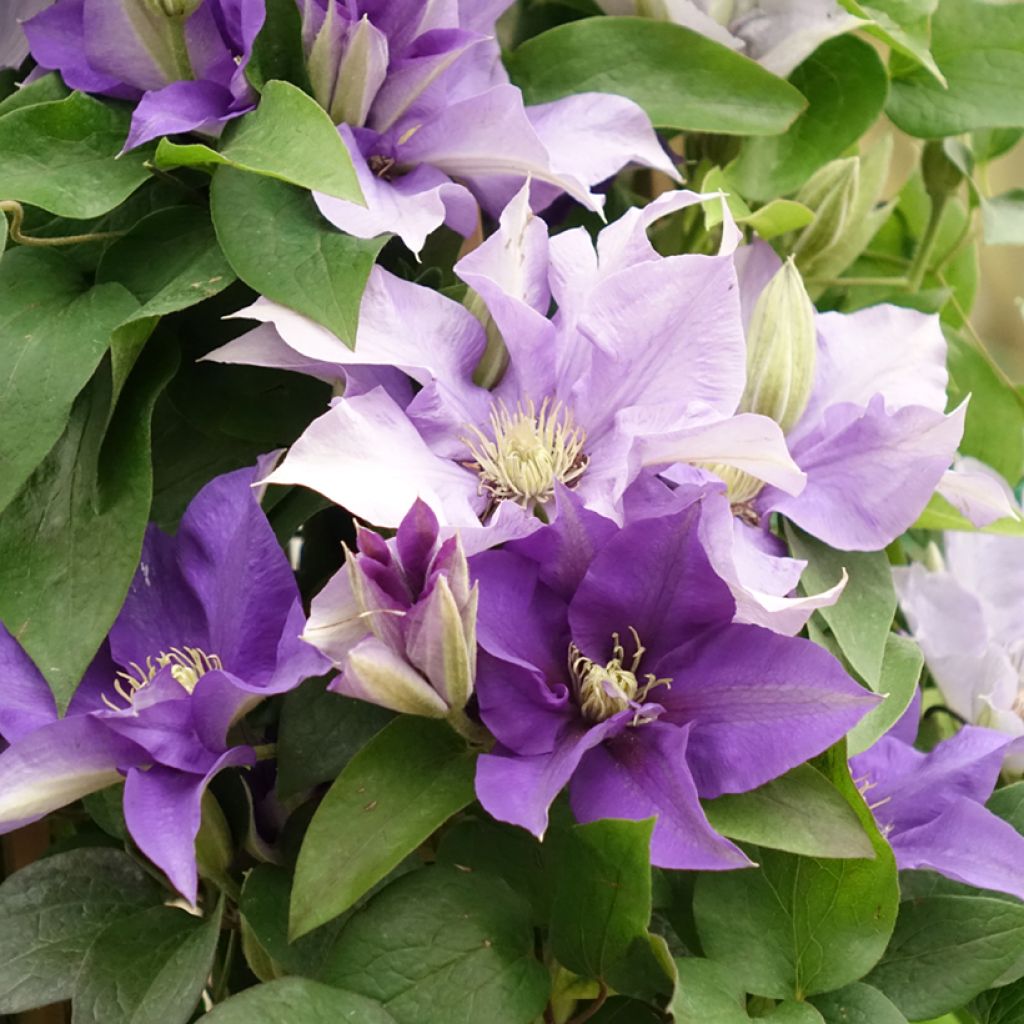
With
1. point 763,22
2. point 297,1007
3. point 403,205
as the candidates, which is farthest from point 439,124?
point 297,1007

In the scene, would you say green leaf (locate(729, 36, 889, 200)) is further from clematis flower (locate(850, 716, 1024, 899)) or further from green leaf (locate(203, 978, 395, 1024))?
green leaf (locate(203, 978, 395, 1024))

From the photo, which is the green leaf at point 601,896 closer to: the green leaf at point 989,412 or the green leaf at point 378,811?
the green leaf at point 378,811

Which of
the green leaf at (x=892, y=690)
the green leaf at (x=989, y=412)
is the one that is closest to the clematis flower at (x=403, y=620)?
the green leaf at (x=892, y=690)

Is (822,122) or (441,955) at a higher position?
(822,122)

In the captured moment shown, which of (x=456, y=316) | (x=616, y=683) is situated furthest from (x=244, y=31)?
(x=616, y=683)

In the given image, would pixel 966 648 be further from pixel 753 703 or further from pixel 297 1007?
pixel 297 1007

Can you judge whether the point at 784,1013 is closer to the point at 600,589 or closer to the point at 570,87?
the point at 600,589
